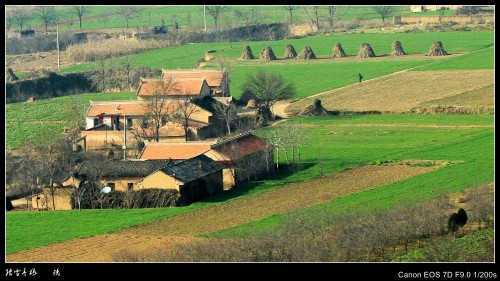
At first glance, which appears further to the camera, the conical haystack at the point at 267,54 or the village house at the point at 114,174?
the conical haystack at the point at 267,54

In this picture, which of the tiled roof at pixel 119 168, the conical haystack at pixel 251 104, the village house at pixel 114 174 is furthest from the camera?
the conical haystack at pixel 251 104

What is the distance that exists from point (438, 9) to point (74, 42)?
26929mm

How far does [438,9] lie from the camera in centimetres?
10775

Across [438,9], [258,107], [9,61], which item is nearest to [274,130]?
[258,107]

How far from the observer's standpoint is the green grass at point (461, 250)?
32.2 meters

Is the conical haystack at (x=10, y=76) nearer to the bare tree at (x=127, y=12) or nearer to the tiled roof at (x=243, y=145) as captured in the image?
the tiled roof at (x=243, y=145)

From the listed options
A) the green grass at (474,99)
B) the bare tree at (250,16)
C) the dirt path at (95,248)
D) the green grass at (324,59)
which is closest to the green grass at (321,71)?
the green grass at (324,59)

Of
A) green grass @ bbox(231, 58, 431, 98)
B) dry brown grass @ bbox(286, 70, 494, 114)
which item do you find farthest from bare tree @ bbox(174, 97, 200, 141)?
green grass @ bbox(231, 58, 431, 98)

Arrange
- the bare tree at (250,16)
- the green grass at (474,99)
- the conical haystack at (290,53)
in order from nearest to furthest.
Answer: the green grass at (474,99)
the conical haystack at (290,53)
the bare tree at (250,16)

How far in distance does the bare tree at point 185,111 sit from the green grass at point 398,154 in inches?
189

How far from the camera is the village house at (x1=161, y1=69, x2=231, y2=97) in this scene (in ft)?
228

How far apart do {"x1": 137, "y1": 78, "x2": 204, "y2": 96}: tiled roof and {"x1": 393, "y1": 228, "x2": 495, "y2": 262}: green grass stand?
103 ft

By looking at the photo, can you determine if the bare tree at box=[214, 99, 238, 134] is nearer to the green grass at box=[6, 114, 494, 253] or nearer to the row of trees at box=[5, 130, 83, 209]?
the green grass at box=[6, 114, 494, 253]
